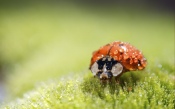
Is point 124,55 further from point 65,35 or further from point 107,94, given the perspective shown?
point 65,35

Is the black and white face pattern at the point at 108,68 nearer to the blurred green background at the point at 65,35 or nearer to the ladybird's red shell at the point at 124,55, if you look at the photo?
the ladybird's red shell at the point at 124,55

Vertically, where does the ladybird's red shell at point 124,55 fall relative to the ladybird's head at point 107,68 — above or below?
above

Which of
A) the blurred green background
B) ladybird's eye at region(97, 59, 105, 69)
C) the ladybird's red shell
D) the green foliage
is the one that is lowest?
the green foliage

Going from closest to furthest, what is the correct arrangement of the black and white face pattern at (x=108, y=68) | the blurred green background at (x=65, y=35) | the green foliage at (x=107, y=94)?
the green foliage at (x=107, y=94), the black and white face pattern at (x=108, y=68), the blurred green background at (x=65, y=35)

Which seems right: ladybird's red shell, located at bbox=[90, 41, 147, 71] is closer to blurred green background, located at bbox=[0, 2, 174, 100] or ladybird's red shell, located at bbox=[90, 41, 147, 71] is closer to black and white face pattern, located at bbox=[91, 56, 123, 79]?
black and white face pattern, located at bbox=[91, 56, 123, 79]

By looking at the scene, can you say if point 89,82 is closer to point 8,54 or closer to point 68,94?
point 68,94

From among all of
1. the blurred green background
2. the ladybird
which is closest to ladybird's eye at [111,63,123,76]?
the ladybird

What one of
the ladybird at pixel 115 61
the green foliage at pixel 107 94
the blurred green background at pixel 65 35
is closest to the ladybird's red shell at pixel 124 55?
the ladybird at pixel 115 61
